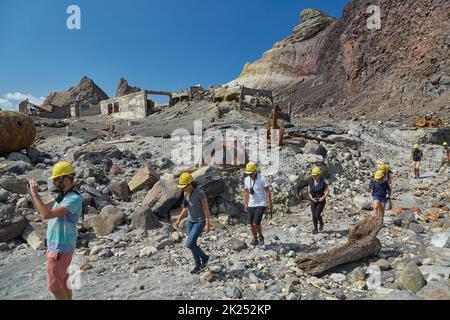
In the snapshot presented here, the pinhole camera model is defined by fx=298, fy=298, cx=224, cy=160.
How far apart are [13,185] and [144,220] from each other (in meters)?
3.67

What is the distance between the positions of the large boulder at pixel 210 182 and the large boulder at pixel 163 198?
51 cm

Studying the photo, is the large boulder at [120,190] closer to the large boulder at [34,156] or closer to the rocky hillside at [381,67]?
the large boulder at [34,156]

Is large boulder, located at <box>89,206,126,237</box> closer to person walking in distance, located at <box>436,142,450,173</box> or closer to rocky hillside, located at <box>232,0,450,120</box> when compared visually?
person walking in distance, located at <box>436,142,450,173</box>

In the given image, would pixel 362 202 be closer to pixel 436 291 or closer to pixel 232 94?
pixel 436 291

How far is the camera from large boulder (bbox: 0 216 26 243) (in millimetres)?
5121

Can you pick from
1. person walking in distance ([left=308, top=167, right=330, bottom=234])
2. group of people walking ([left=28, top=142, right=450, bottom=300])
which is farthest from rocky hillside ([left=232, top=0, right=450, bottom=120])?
group of people walking ([left=28, top=142, right=450, bottom=300])

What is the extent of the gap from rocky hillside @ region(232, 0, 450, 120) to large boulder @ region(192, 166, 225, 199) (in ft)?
60.2

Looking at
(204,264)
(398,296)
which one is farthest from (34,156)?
(398,296)

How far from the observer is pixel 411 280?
3.61 m

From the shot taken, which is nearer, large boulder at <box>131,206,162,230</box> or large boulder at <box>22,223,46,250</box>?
large boulder at <box>22,223,46,250</box>

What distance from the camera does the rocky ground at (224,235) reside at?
3.84m

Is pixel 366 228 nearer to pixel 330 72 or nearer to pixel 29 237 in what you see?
pixel 29 237

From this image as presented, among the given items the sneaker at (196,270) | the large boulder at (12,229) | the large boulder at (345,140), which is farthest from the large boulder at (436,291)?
the large boulder at (345,140)

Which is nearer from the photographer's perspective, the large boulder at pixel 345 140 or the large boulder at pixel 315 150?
the large boulder at pixel 315 150
